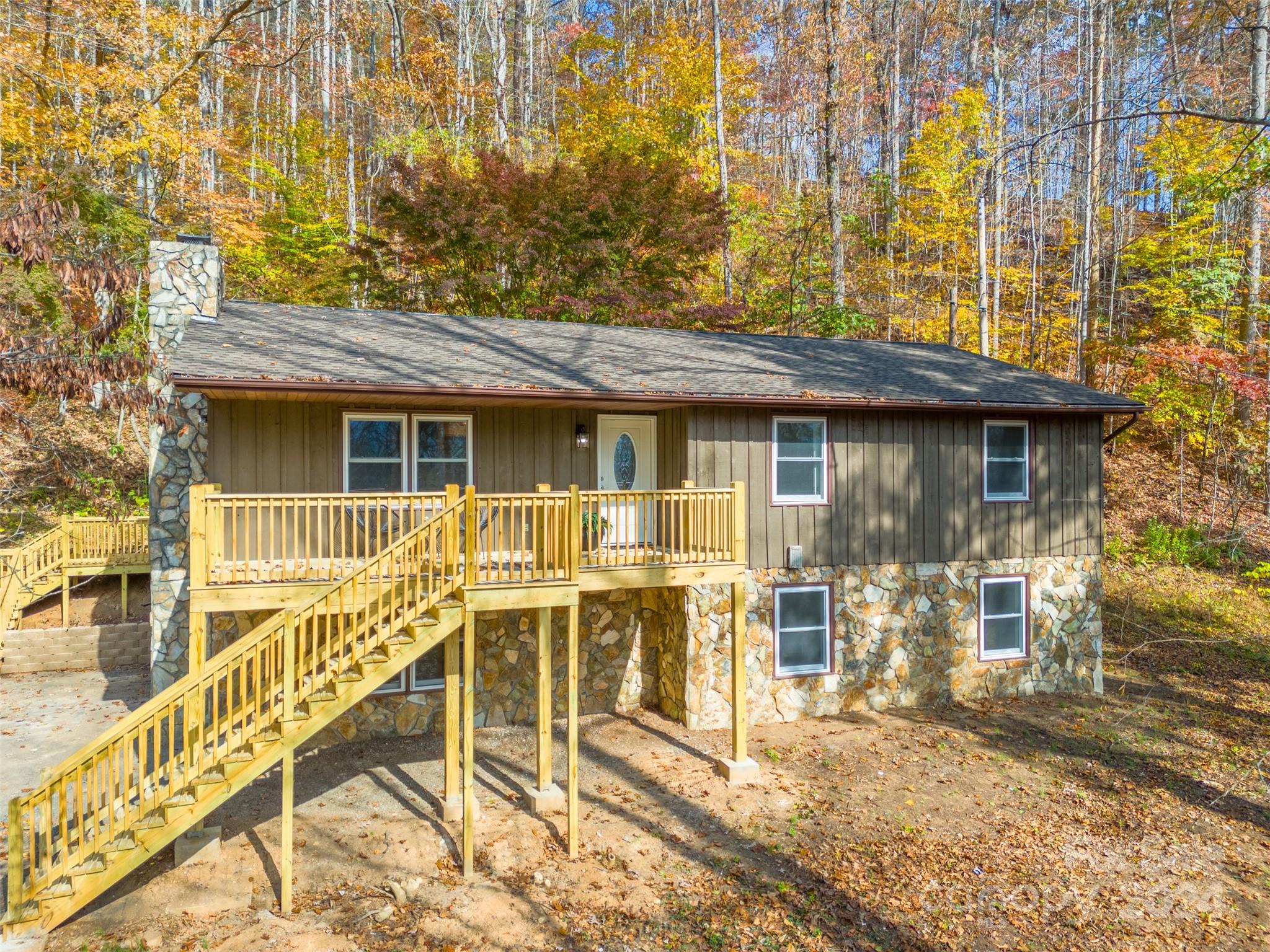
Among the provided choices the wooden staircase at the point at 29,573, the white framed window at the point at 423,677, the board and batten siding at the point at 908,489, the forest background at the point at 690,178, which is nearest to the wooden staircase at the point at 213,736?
the white framed window at the point at 423,677

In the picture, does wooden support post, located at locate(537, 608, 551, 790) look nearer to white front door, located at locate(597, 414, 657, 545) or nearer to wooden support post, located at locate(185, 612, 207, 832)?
white front door, located at locate(597, 414, 657, 545)

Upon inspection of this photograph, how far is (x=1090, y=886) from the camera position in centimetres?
691

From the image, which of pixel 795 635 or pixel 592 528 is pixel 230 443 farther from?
pixel 795 635

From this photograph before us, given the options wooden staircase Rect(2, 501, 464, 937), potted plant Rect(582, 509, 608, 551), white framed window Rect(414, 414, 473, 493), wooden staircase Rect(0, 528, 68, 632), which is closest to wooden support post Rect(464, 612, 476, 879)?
wooden staircase Rect(2, 501, 464, 937)

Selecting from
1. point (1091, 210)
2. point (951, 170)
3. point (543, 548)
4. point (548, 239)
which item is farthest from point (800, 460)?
point (1091, 210)

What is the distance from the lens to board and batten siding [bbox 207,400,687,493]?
9.05 m

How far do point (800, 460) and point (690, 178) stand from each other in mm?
12308

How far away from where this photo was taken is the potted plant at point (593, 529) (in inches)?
337

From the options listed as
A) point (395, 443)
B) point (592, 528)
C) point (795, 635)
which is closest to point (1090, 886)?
point (795, 635)

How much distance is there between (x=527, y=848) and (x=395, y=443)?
5179 mm

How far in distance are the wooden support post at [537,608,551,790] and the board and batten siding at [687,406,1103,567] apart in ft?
10.5

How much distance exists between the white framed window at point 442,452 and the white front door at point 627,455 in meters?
1.89

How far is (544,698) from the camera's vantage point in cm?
802

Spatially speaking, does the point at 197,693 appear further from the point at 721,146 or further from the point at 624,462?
the point at 721,146
